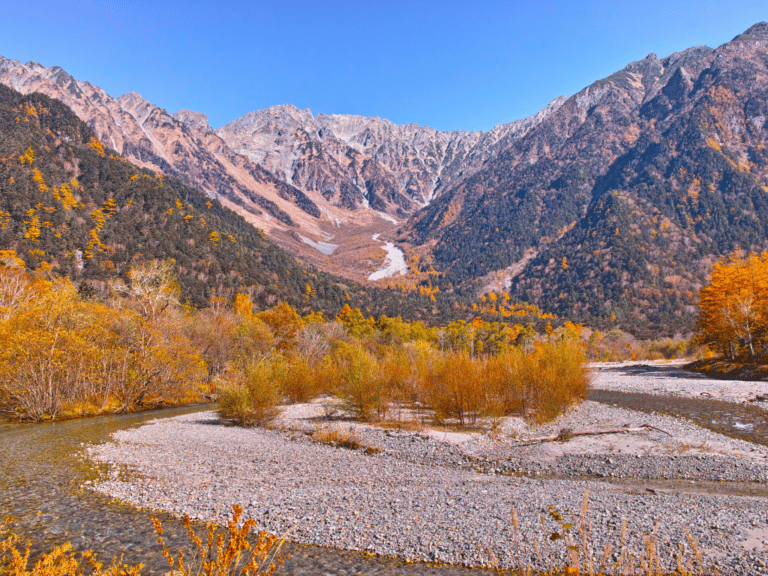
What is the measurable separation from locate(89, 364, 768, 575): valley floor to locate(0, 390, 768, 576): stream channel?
0.51m

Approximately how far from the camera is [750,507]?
417 inches

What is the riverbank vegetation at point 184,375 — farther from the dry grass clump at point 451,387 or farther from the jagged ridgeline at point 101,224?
the jagged ridgeline at point 101,224

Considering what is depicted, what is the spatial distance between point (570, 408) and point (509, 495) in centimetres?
1698

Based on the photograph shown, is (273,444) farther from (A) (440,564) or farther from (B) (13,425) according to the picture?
(B) (13,425)

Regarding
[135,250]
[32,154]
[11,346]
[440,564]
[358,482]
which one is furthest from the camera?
[32,154]

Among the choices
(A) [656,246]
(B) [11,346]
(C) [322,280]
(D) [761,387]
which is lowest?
(D) [761,387]

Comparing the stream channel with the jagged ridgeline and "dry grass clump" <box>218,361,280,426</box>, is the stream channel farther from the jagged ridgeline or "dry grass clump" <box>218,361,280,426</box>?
the jagged ridgeline

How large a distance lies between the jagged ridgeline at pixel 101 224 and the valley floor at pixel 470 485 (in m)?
82.2

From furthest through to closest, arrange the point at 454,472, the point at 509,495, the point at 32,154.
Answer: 1. the point at 32,154
2. the point at 454,472
3. the point at 509,495

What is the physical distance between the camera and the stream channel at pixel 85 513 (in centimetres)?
852

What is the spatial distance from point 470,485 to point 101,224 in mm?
118148

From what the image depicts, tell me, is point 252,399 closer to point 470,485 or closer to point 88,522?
point 88,522

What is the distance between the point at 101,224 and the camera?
10275cm

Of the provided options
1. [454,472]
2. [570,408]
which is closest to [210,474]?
[454,472]
